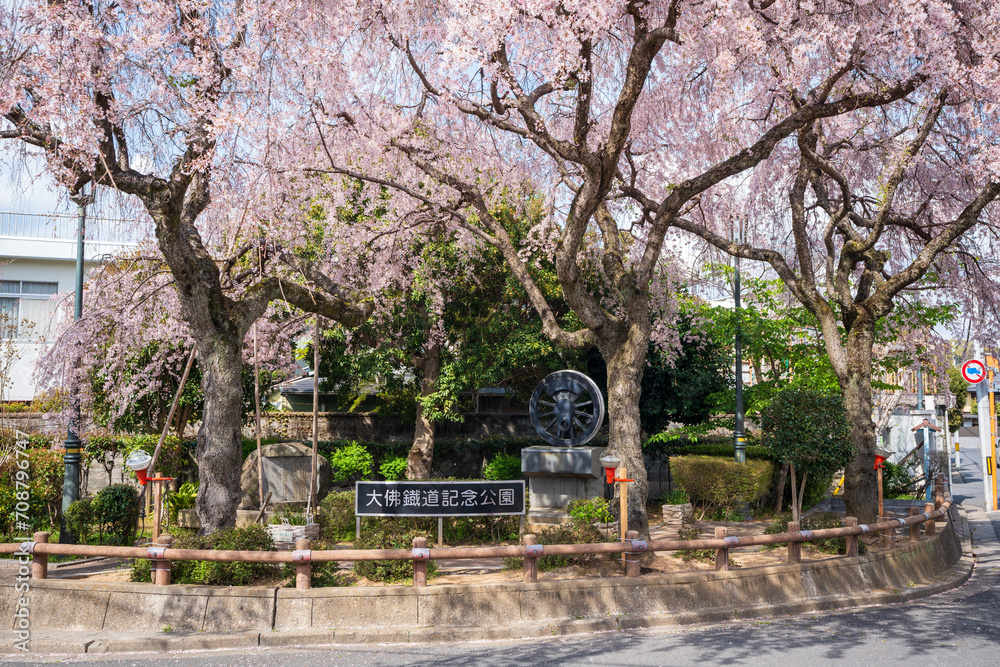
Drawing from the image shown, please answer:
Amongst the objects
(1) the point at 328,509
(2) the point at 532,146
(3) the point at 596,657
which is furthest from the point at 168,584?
(2) the point at 532,146

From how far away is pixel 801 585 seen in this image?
10.0m

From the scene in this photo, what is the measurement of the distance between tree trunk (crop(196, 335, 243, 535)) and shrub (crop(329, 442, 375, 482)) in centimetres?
760

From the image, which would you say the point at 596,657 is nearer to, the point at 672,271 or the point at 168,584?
the point at 168,584

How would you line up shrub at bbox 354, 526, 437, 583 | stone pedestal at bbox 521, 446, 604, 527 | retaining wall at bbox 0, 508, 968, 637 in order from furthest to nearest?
stone pedestal at bbox 521, 446, 604, 527
shrub at bbox 354, 526, 437, 583
retaining wall at bbox 0, 508, 968, 637

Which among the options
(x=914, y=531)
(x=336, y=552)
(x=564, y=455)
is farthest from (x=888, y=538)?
Result: (x=336, y=552)

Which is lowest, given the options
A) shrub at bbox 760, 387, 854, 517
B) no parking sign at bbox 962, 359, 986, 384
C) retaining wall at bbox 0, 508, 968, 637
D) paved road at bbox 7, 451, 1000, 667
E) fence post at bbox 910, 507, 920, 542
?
paved road at bbox 7, 451, 1000, 667

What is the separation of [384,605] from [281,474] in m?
7.97

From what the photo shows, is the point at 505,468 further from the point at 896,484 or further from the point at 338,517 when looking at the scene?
the point at 896,484

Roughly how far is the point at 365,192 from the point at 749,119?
8388 millimetres

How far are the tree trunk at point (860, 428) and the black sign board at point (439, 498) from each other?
6631 mm

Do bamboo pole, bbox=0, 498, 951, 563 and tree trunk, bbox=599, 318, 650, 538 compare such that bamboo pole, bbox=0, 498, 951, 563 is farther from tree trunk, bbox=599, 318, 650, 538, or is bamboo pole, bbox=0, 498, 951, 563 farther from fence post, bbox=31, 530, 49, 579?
tree trunk, bbox=599, 318, 650, 538

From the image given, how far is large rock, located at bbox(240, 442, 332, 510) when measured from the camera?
51.2 feet

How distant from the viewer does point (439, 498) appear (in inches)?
421

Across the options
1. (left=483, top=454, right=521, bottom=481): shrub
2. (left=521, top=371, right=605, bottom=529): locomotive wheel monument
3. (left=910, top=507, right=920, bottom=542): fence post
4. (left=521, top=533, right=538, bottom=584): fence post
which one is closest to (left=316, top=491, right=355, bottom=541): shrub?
(left=521, top=371, right=605, bottom=529): locomotive wheel monument
